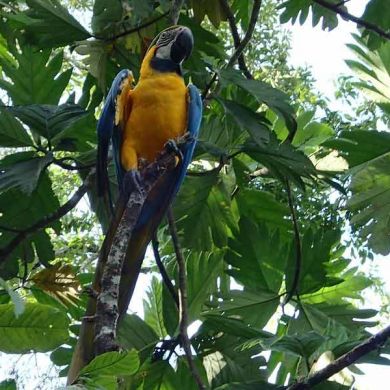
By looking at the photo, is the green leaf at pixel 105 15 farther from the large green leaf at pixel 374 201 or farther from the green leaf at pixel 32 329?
the green leaf at pixel 32 329

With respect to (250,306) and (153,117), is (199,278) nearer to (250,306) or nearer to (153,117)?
(250,306)

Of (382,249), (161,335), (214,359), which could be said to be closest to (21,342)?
(214,359)

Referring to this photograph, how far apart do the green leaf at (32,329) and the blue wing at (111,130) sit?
77 centimetres

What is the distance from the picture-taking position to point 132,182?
1.75m

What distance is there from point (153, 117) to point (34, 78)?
0.42m

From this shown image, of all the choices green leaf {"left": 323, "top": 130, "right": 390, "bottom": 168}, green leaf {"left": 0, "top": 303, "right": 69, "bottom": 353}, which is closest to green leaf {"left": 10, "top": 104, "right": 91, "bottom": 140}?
green leaf {"left": 323, "top": 130, "right": 390, "bottom": 168}

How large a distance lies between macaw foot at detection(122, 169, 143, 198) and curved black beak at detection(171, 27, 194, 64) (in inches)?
18.8

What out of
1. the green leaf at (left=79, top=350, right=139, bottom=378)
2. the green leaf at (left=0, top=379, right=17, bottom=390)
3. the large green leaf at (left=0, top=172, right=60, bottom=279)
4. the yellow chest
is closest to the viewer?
the green leaf at (left=0, top=379, right=17, bottom=390)

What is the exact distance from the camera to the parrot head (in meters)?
2.20

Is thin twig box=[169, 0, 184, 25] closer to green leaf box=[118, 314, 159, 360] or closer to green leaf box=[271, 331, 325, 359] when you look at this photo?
green leaf box=[118, 314, 159, 360]

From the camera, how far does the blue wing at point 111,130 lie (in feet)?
6.25

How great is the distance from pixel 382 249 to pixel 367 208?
5.2 inches

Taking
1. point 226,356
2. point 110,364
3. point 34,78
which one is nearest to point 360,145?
point 226,356

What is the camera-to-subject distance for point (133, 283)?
1.68m
